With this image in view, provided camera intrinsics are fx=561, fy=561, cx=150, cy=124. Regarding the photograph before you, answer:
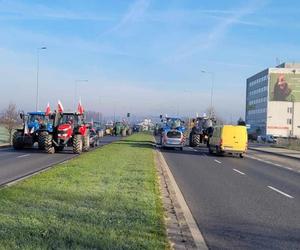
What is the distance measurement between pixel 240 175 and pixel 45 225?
1496 cm

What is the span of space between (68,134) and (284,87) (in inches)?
4896

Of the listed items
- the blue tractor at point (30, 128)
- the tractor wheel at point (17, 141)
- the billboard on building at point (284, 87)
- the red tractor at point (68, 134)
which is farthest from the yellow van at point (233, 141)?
the billboard on building at point (284, 87)

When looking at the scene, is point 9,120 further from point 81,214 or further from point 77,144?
point 81,214

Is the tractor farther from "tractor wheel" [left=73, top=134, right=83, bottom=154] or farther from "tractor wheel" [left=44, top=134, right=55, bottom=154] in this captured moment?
"tractor wheel" [left=44, top=134, right=55, bottom=154]

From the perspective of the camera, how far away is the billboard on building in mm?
149250

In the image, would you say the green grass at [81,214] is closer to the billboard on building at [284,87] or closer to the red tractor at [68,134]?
the red tractor at [68,134]

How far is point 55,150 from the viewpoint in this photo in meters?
35.9

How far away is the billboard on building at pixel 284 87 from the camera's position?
14925 cm

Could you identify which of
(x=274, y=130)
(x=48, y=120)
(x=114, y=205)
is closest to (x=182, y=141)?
(x=48, y=120)

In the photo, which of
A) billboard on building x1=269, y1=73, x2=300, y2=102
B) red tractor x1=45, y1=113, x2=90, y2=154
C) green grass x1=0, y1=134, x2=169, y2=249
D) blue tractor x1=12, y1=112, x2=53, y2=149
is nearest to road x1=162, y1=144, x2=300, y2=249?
green grass x1=0, y1=134, x2=169, y2=249

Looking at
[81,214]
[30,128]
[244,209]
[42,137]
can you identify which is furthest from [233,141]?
[81,214]

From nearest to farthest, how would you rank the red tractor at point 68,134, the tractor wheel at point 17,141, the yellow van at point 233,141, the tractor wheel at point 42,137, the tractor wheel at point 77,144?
the tractor wheel at point 42,137
the red tractor at point 68,134
the tractor wheel at point 77,144
the tractor wheel at point 17,141
the yellow van at point 233,141

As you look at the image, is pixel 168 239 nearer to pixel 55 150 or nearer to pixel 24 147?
pixel 55 150

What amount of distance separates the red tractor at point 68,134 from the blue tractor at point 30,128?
2.78ft
